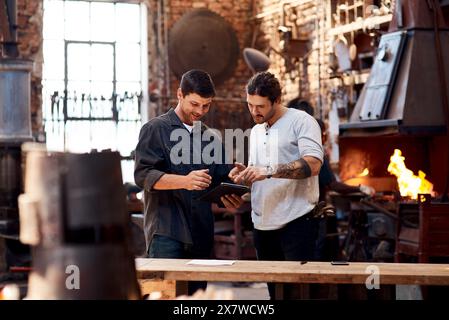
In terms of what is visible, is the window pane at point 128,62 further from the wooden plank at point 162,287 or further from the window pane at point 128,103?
the wooden plank at point 162,287

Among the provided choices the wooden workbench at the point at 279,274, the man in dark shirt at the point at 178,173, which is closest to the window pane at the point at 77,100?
the man in dark shirt at the point at 178,173

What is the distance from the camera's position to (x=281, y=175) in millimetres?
4434

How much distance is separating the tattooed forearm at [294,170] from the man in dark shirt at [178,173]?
28 cm

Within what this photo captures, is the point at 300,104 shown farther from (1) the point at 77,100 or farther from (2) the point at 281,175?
(2) the point at 281,175

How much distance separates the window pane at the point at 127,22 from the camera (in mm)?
12727

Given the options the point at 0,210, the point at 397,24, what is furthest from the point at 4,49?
the point at 397,24

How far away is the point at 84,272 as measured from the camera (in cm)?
194

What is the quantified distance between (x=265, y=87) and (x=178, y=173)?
24.0 inches

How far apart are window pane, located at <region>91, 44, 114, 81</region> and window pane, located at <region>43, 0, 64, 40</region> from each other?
19.9 inches

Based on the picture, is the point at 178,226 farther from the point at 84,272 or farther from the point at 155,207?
the point at 84,272

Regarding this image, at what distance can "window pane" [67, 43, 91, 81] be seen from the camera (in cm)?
1241

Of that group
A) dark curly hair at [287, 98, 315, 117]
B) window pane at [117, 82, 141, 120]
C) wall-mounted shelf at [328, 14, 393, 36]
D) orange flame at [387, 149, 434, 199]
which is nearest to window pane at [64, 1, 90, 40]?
window pane at [117, 82, 141, 120]

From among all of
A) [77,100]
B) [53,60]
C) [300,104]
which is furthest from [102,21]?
[300,104]
